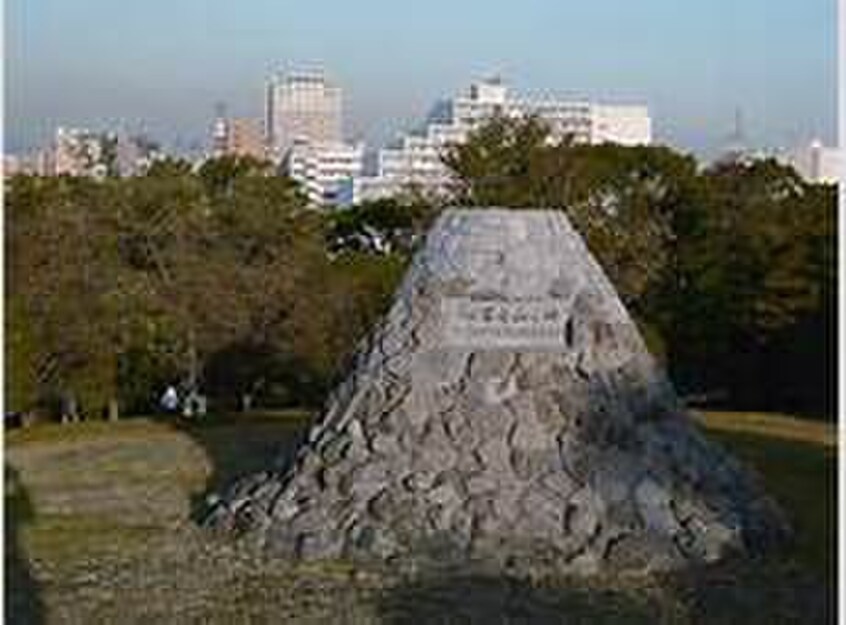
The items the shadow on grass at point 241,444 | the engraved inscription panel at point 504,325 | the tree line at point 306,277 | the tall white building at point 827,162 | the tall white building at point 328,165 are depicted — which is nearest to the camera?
the tall white building at point 827,162

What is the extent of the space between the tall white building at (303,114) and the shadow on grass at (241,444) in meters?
17.4

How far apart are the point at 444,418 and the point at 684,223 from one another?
1300cm

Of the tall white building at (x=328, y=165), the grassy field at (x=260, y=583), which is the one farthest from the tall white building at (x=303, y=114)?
the grassy field at (x=260, y=583)

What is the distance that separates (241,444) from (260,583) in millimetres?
4741

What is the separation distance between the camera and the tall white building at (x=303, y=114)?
101 feet

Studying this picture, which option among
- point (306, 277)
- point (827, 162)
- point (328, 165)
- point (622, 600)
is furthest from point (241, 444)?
point (328, 165)

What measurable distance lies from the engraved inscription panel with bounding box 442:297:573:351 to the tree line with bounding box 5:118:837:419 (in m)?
6.85

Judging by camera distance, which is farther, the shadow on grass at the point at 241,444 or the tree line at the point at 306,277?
the tree line at the point at 306,277

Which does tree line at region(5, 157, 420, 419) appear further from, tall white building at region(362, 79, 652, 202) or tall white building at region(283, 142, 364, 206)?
tall white building at region(283, 142, 364, 206)

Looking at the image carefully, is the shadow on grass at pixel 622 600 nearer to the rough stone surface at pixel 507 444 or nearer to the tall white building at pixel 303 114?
the rough stone surface at pixel 507 444

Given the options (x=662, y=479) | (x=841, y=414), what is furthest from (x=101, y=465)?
(x=841, y=414)

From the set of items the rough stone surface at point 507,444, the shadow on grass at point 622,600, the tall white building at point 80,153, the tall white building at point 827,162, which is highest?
the tall white building at point 80,153

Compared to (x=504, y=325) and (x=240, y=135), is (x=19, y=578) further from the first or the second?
(x=240, y=135)

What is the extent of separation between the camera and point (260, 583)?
5.41m
